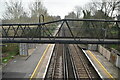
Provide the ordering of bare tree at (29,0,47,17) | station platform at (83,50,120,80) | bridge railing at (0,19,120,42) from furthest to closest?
bare tree at (29,0,47,17) < station platform at (83,50,120,80) < bridge railing at (0,19,120,42)

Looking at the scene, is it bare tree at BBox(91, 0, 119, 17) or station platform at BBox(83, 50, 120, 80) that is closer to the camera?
station platform at BBox(83, 50, 120, 80)

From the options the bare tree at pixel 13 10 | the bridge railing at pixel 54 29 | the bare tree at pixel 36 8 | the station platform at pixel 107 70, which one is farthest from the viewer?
the bare tree at pixel 36 8

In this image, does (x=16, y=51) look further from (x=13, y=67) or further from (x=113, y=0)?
(x=113, y=0)

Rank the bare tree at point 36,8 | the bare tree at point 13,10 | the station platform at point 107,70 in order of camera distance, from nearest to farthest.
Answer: the station platform at point 107,70, the bare tree at point 13,10, the bare tree at point 36,8

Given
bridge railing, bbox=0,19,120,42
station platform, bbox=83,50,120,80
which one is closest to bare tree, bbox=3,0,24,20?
bridge railing, bbox=0,19,120,42

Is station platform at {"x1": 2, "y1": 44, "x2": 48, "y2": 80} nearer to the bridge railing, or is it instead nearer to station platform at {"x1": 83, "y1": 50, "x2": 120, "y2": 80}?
the bridge railing

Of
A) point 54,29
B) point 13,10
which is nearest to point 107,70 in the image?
point 54,29

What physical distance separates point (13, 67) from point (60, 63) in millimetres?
4627

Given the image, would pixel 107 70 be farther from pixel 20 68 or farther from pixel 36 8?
pixel 36 8

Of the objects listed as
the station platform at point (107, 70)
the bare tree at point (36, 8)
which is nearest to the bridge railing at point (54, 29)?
the station platform at point (107, 70)

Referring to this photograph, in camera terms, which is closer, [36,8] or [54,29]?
[54,29]

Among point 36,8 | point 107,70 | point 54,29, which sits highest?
point 36,8

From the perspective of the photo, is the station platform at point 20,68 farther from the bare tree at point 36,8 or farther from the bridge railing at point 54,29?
the bare tree at point 36,8

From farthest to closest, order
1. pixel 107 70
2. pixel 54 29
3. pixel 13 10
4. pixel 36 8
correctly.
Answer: pixel 36 8 < pixel 13 10 < pixel 54 29 < pixel 107 70
